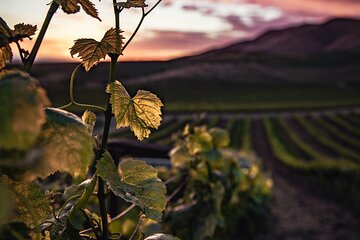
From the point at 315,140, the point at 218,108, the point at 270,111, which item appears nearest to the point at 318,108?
the point at 270,111

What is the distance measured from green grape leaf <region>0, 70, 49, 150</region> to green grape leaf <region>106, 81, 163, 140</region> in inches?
11.8

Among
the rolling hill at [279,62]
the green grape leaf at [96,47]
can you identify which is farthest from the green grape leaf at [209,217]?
the rolling hill at [279,62]

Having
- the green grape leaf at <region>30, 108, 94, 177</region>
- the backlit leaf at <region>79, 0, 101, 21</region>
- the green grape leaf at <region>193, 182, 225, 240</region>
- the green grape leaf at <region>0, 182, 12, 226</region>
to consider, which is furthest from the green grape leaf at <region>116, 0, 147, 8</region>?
the green grape leaf at <region>193, 182, 225, 240</region>

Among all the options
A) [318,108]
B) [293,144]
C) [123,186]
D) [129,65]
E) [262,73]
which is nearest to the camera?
[123,186]

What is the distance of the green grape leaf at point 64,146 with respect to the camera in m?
0.43

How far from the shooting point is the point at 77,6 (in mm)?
606

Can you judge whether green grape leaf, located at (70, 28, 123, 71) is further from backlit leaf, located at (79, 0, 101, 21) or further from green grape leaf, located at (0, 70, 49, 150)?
green grape leaf, located at (0, 70, 49, 150)

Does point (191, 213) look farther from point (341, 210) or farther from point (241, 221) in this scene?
point (341, 210)

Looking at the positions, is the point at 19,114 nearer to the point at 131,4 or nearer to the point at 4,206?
the point at 4,206

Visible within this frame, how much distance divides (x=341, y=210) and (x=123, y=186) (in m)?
10.7

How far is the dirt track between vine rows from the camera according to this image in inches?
345

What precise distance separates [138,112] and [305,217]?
32.7 ft

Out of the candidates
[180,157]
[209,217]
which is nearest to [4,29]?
[209,217]

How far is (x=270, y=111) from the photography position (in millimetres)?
44750
